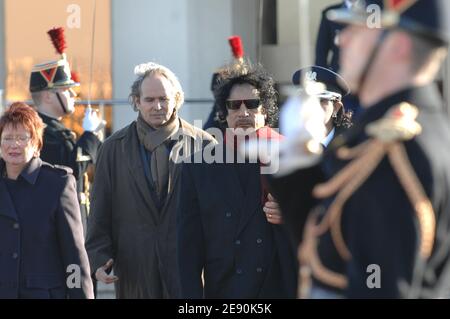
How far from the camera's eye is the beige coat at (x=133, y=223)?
267 inches

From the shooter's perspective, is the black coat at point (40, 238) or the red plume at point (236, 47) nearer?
the black coat at point (40, 238)

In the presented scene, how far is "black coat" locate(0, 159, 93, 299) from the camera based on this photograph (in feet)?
19.7

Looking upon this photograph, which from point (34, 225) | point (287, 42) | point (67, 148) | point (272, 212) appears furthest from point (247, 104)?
point (287, 42)

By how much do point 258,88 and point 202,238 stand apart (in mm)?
796

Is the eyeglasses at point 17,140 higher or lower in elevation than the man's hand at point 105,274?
higher

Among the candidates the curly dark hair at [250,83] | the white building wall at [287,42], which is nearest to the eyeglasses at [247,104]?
the curly dark hair at [250,83]

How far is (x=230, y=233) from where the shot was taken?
5.79 m

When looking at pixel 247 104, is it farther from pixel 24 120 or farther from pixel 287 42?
pixel 287 42

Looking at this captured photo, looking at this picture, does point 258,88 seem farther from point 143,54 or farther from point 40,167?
point 143,54

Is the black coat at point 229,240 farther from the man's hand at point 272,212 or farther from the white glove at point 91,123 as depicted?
the white glove at point 91,123

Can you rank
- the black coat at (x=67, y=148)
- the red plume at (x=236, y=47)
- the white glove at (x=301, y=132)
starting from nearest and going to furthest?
the white glove at (x=301, y=132)
the black coat at (x=67, y=148)
the red plume at (x=236, y=47)

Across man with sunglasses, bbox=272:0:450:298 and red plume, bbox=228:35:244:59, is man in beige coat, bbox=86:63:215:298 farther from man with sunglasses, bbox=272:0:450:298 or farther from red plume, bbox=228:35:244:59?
man with sunglasses, bbox=272:0:450:298

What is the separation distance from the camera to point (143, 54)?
10.3 metres

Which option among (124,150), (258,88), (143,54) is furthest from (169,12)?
(258,88)
